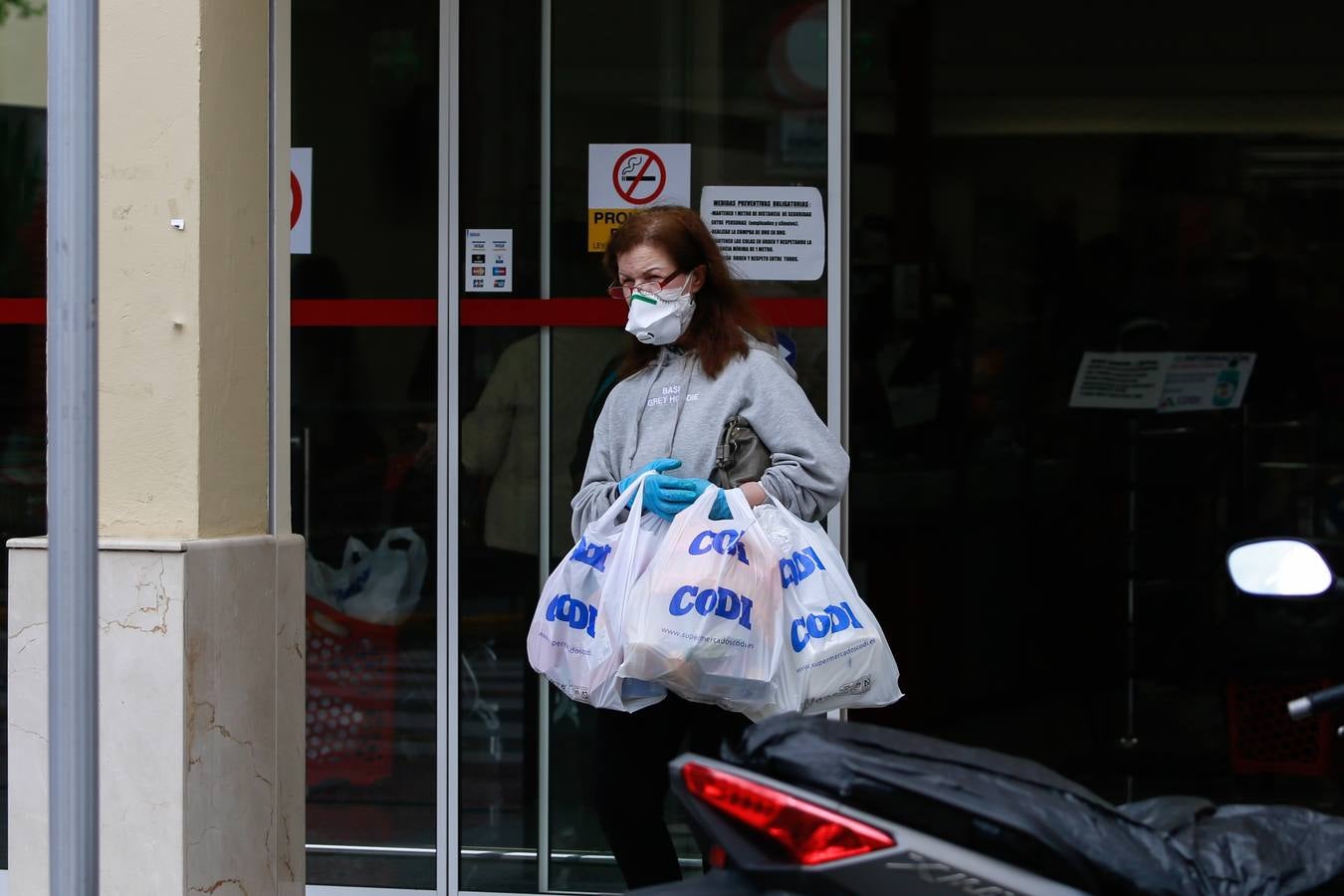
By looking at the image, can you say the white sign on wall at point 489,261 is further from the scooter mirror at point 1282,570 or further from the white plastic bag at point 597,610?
the scooter mirror at point 1282,570

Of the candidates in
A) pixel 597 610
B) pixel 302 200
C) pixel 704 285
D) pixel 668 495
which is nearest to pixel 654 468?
pixel 668 495

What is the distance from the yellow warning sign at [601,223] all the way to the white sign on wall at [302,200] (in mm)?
947

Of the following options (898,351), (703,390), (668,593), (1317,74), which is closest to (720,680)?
(668,593)

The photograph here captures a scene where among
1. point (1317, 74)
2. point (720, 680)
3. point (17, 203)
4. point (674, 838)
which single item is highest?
point (1317, 74)

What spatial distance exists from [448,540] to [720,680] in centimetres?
198

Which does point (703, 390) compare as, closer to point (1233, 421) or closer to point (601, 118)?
point (601, 118)

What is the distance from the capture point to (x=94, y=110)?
2613 millimetres

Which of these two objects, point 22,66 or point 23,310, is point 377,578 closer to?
point 23,310

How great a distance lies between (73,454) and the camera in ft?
8.38

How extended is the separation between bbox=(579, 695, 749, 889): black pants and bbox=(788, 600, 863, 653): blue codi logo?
0.38 metres

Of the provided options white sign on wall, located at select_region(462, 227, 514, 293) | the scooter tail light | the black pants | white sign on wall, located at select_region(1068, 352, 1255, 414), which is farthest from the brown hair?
white sign on wall, located at select_region(1068, 352, 1255, 414)

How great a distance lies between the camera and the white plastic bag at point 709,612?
354 cm

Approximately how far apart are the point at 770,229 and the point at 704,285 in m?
1.14

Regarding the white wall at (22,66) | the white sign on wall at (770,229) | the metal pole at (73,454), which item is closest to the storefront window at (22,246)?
the white wall at (22,66)
